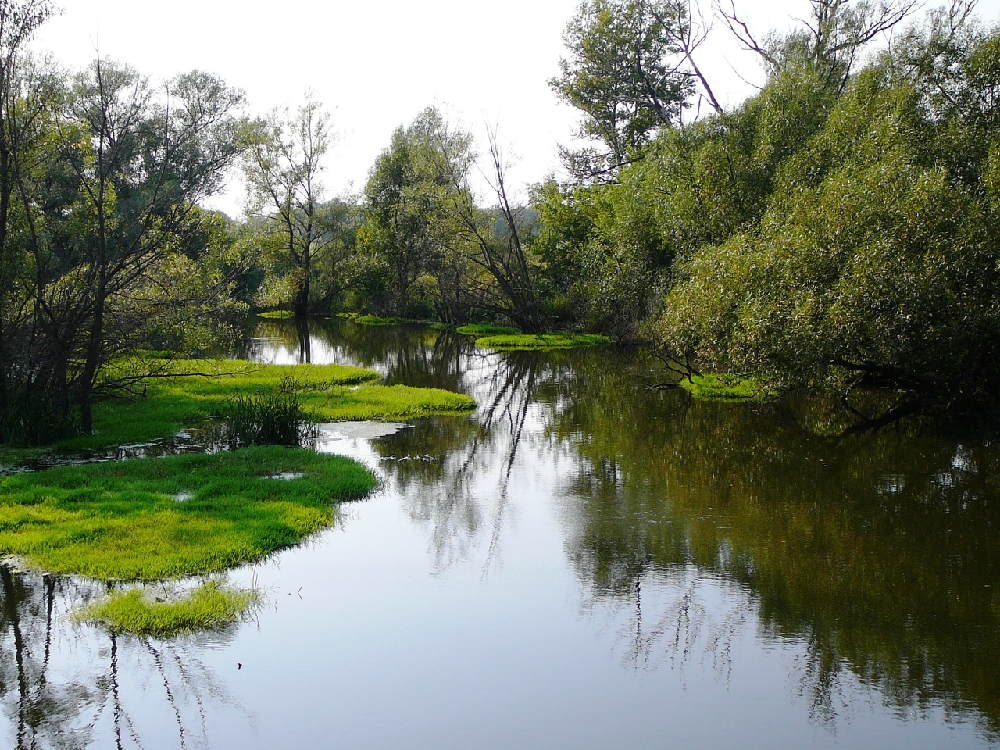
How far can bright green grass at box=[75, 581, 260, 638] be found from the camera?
281 inches

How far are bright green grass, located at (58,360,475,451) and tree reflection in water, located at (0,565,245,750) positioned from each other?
703 centimetres

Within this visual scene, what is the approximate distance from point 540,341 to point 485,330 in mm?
6103

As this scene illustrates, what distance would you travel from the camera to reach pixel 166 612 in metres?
7.30

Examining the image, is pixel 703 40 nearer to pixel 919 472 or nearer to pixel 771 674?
pixel 919 472

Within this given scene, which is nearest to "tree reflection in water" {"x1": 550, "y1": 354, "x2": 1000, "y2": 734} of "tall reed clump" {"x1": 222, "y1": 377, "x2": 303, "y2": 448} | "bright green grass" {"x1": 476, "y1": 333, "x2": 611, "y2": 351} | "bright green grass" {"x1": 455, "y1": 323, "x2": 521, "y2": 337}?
"tall reed clump" {"x1": 222, "y1": 377, "x2": 303, "y2": 448}

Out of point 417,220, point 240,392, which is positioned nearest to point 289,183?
point 417,220

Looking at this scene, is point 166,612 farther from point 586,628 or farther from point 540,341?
point 540,341

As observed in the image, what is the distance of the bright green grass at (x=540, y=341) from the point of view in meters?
35.3

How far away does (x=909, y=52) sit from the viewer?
56.1 ft

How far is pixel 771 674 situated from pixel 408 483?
6834 millimetres

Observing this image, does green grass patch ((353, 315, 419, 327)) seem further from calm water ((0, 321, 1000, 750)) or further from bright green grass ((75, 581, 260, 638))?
bright green grass ((75, 581, 260, 638))

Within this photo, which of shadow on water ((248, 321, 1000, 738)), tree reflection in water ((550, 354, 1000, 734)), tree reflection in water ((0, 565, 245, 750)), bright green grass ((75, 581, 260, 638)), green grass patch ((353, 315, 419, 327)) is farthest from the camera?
green grass patch ((353, 315, 419, 327))

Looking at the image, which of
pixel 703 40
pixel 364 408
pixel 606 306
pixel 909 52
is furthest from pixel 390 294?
pixel 909 52

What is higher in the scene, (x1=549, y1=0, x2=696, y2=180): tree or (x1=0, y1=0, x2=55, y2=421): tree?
(x1=549, y1=0, x2=696, y2=180): tree
